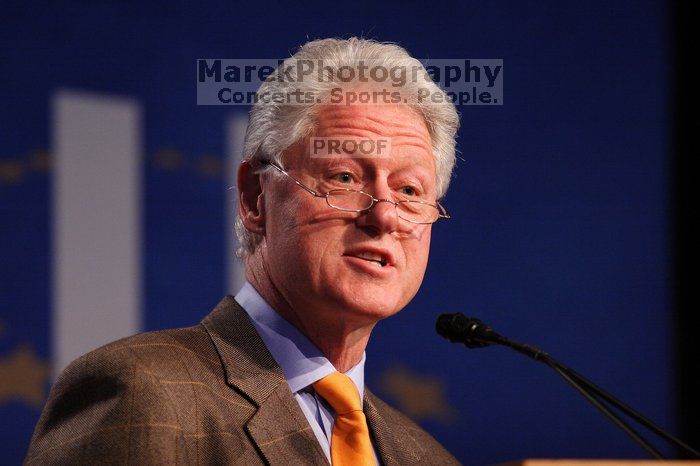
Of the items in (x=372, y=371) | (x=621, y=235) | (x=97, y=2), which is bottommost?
(x=372, y=371)

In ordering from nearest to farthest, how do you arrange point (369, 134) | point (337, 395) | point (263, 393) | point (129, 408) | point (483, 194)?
point (129, 408)
point (263, 393)
point (337, 395)
point (369, 134)
point (483, 194)

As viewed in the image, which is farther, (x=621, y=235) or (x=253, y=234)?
(x=621, y=235)

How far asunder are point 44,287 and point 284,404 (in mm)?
1057

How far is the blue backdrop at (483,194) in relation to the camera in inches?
99.1

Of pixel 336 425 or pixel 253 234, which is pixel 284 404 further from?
pixel 253 234

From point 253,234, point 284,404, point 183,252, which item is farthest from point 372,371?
point 284,404

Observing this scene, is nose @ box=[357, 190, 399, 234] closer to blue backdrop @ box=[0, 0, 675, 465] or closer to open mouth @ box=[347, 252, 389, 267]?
open mouth @ box=[347, 252, 389, 267]

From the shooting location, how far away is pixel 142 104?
2.59m

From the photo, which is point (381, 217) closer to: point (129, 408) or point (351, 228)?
point (351, 228)

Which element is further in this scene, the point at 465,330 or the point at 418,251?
the point at 418,251

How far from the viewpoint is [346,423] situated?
175 centimetres

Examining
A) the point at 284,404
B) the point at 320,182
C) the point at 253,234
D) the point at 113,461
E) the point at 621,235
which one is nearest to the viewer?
the point at 113,461

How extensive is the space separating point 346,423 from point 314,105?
2.07 feet

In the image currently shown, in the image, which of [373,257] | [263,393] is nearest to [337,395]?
[263,393]
